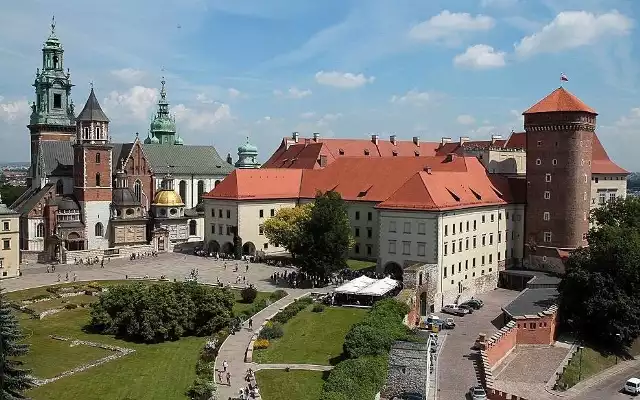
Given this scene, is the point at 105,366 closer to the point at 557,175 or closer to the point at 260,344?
the point at 260,344

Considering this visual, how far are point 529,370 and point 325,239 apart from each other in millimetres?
19080

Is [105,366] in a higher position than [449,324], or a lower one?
lower

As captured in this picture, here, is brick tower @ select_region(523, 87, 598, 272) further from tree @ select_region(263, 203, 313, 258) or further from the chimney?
the chimney

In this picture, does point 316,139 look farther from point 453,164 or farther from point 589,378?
point 589,378

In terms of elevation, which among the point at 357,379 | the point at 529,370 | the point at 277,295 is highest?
the point at 277,295

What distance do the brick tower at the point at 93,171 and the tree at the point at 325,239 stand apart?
1248 inches

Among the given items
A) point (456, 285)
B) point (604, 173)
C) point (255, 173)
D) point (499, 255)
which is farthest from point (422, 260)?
point (604, 173)

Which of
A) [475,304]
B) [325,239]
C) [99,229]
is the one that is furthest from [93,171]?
[475,304]

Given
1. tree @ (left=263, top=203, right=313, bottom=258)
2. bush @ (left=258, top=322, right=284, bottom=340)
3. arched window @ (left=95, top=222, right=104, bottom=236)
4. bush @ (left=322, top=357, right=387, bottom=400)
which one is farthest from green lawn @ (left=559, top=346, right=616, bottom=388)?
arched window @ (left=95, top=222, right=104, bottom=236)

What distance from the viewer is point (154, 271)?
6681cm

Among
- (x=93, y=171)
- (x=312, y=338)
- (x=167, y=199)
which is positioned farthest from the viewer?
(x=167, y=199)

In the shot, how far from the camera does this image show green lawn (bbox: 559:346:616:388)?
141 ft

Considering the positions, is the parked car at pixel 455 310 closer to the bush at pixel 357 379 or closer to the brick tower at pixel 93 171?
the bush at pixel 357 379

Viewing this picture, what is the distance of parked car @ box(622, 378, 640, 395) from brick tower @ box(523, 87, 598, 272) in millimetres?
23246
